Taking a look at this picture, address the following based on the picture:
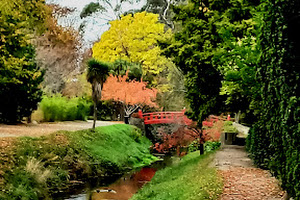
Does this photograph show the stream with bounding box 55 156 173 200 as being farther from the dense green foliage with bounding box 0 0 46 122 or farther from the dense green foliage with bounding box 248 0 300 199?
the dense green foliage with bounding box 248 0 300 199

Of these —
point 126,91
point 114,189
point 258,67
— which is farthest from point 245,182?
point 126,91

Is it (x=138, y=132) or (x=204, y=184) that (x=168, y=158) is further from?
(x=204, y=184)

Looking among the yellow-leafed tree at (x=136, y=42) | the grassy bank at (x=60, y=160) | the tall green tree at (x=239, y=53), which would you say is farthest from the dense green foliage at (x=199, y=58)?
the yellow-leafed tree at (x=136, y=42)

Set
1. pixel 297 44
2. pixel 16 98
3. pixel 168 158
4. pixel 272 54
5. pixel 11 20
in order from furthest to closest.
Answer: pixel 168 158, pixel 16 98, pixel 11 20, pixel 272 54, pixel 297 44

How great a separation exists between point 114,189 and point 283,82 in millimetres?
12131

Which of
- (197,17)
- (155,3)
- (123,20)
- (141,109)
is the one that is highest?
(155,3)

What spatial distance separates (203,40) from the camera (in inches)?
621

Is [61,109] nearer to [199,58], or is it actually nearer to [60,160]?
[60,160]

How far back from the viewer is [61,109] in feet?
93.1

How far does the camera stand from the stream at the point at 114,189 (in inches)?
585

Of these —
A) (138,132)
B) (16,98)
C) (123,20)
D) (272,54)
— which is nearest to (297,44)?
(272,54)

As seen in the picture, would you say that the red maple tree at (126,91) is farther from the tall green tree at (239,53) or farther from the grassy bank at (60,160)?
the tall green tree at (239,53)

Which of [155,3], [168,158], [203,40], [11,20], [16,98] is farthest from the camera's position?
[155,3]

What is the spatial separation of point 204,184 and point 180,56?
7.82 meters
